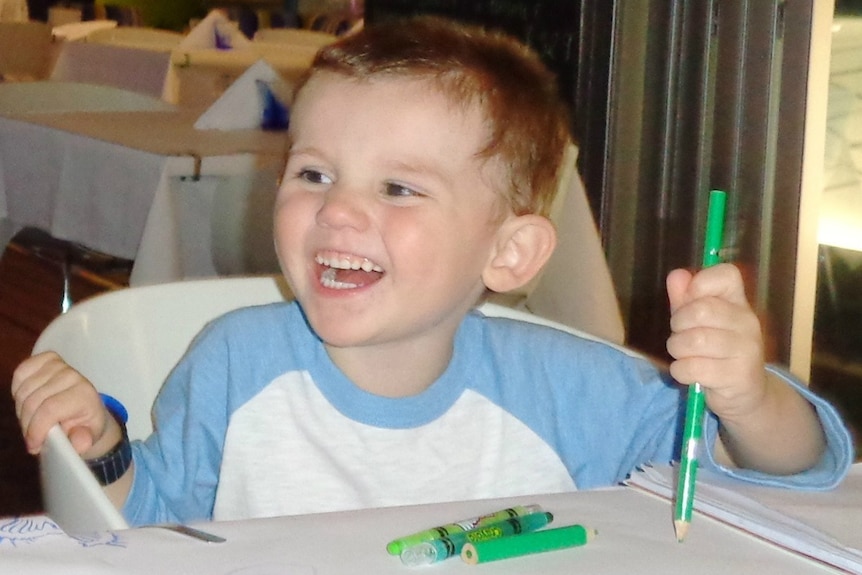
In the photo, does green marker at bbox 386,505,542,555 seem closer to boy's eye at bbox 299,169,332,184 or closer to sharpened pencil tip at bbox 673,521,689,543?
sharpened pencil tip at bbox 673,521,689,543

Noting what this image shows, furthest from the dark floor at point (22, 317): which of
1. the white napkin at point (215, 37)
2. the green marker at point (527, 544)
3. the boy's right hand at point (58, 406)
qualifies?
the green marker at point (527, 544)

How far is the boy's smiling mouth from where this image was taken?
98cm

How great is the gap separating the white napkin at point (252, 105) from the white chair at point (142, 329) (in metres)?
1.37

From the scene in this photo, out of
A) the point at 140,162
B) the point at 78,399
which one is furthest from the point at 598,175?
the point at 78,399

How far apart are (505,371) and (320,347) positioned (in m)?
0.18

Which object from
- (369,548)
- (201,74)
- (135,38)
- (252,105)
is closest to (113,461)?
(369,548)

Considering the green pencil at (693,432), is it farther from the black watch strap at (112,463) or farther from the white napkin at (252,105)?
the white napkin at (252,105)

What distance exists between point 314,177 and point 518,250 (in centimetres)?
23

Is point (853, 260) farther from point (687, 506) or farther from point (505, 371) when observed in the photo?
point (687, 506)

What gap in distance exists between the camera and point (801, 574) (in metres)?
0.65

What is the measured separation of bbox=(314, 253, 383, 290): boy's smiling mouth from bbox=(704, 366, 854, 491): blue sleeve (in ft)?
1.00

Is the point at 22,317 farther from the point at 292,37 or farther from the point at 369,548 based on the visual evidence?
the point at 369,548

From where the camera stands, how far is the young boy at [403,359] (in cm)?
99

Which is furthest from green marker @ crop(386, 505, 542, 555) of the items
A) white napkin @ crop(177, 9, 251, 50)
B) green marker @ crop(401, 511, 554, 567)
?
white napkin @ crop(177, 9, 251, 50)
